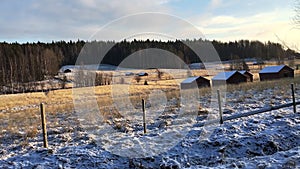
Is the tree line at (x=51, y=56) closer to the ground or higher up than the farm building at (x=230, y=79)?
higher up

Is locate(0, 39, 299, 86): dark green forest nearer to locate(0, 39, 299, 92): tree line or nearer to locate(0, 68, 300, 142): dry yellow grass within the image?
locate(0, 39, 299, 92): tree line

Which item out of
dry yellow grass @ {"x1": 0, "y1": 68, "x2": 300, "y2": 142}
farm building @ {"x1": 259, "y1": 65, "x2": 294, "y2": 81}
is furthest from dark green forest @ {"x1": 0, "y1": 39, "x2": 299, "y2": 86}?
dry yellow grass @ {"x1": 0, "y1": 68, "x2": 300, "y2": 142}

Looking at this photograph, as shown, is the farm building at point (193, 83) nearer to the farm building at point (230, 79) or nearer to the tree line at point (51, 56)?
the farm building at point (230, 79)

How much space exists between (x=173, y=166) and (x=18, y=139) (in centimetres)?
582

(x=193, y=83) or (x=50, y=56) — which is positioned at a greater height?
(x=50, y=56)

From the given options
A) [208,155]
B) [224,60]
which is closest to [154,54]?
[224,60]

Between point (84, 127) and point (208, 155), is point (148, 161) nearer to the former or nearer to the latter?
point (208, 155)

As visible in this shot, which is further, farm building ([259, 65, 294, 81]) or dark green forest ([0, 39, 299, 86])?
dark green forest ([0, 39, 299, 86])

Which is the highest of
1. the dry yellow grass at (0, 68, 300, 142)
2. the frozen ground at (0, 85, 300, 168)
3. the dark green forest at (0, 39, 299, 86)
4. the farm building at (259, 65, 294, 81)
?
the dark green forest at (0, 39, 299, 86)

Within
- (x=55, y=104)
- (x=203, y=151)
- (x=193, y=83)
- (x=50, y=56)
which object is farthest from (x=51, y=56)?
(x=203, y=151)

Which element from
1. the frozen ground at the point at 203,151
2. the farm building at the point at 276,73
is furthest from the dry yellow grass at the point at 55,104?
the farm building at the point at 276,73

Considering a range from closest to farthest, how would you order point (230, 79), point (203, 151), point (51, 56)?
point (203, 151)
point (230, 79)
point (51, 56)

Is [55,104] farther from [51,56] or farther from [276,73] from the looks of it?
[51,56]

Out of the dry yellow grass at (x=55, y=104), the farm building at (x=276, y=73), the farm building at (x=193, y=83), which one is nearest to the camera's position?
the dry yellow grass at (x=55, y=104)
